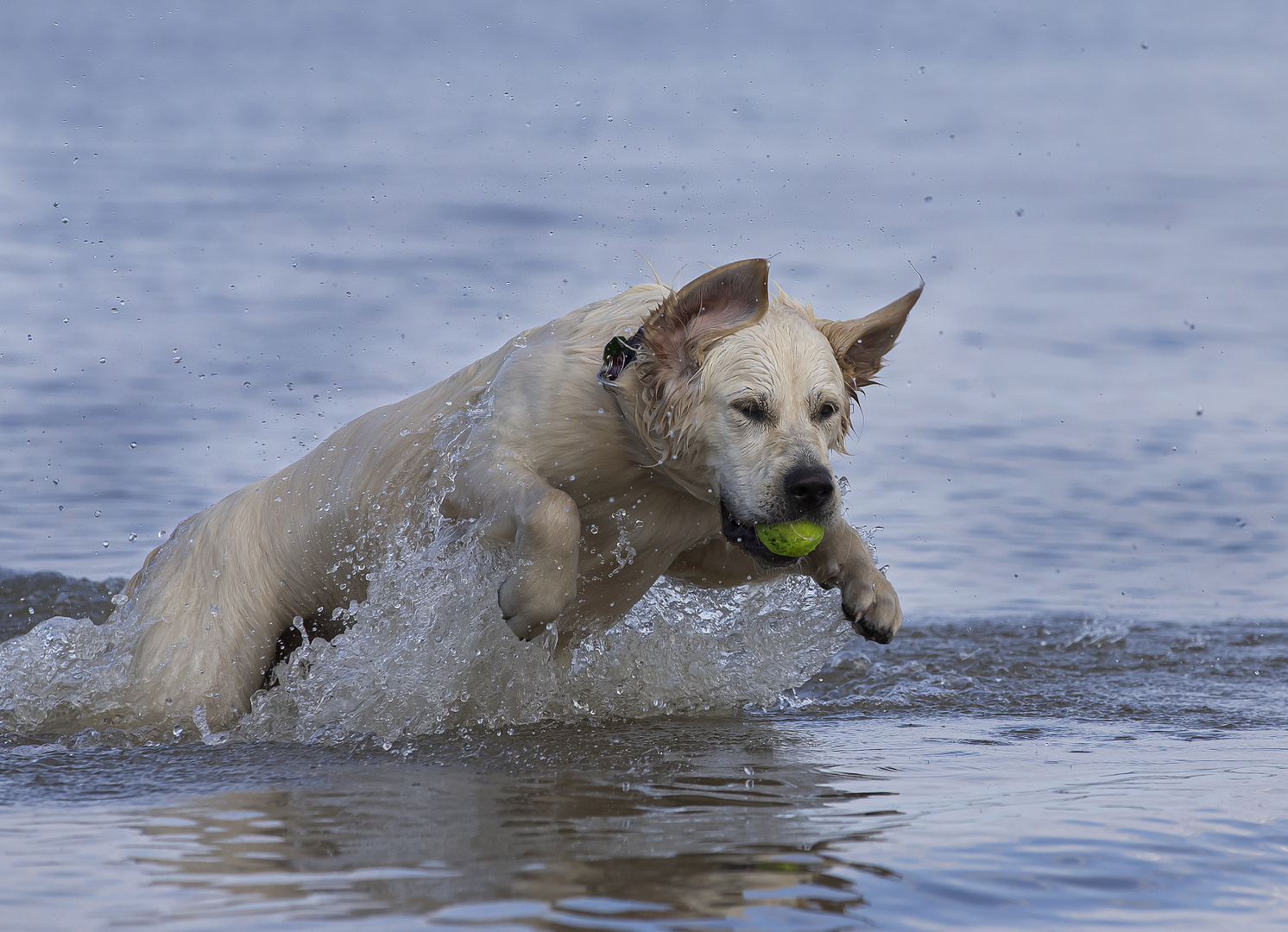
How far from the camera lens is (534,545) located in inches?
176

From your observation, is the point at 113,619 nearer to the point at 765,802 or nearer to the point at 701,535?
the point at 701,535

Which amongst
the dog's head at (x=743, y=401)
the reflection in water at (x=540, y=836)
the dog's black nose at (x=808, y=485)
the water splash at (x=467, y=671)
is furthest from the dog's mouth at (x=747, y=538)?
the water splash at (x=467, y=671)

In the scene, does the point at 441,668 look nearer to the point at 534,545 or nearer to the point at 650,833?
the point at 534,545

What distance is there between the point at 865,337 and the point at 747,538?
868mm

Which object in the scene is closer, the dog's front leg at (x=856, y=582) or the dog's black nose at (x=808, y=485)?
the dog's black nose at (x=808, y=485)

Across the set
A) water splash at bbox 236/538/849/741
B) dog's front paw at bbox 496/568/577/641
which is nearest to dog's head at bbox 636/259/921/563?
dog's front paw at bbox 496/568/577/641

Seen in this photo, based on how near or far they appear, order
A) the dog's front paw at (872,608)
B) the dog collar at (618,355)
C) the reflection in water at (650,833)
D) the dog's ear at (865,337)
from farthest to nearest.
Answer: the dog's front paw at (872,608) < the dog's ear at (865,337) < the dog collar at (618,355) < the reflection in water at (650,833)

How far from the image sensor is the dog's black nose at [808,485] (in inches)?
171

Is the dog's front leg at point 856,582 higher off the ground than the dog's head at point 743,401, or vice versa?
the dog's head at point 743,401

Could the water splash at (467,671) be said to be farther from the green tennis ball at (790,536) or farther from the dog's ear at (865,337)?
the dog's ear at (865,337)

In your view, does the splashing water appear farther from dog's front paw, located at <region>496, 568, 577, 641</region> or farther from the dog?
dog's front paw, located at <region>496, 568, 577, 641</region>

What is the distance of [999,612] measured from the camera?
8.94 m

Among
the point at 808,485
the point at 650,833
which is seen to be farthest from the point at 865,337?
the point at 650,833

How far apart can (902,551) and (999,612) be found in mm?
1305
